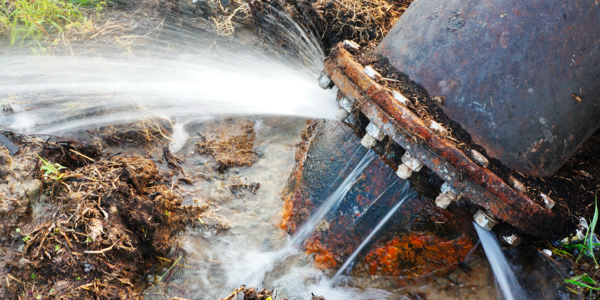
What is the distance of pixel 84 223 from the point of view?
208 cm

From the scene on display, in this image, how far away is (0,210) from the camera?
7.19ft

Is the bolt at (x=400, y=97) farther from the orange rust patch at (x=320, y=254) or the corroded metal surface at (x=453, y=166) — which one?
the orange rust patch at (x=320, y=254)

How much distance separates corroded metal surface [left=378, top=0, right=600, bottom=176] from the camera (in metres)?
1.72

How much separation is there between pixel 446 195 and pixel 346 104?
0.61 metres

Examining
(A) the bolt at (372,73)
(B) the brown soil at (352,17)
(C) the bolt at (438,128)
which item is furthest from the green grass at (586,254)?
(B) the brown soil at (352,17)

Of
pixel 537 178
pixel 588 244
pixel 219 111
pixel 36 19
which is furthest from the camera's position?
pixel 36 19

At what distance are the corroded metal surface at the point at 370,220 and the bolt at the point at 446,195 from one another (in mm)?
337

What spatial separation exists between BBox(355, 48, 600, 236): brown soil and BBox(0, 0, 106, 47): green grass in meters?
2.83

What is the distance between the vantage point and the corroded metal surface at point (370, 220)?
7.18ft

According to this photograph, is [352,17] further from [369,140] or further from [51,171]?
[51,171]

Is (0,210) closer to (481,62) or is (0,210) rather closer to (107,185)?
(107,185)

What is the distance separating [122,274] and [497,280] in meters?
2.08

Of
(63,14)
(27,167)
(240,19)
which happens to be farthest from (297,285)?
(63,14)

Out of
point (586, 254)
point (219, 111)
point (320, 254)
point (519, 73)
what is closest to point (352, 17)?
point (219, 111)
